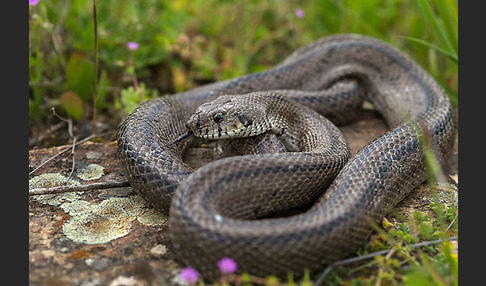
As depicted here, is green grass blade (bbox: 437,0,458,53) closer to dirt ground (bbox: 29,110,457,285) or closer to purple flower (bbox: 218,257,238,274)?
dirt ground (bbox: 29,110,457,285)

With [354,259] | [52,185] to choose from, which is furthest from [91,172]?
[354,259]

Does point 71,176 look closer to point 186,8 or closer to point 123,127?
point 123,127

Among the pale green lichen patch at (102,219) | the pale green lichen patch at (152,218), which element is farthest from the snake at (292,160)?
the pale green lichen patch at (102,219)

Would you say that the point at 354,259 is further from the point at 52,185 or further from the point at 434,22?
the point at 434,22

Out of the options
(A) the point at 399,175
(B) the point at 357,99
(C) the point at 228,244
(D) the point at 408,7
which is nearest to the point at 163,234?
(C) the point at 228,244

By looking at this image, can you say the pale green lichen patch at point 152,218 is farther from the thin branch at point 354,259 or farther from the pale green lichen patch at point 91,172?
the thin branch at point 354,259

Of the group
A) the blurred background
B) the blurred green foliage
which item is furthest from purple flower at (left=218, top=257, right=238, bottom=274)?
the blurred green foliage
